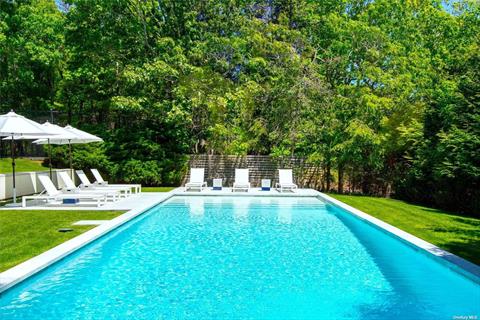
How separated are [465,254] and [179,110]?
46.4 ft

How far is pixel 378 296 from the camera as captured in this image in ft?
18.8

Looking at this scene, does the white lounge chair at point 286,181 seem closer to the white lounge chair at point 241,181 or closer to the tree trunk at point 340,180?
the white lounge chair at point 241,181

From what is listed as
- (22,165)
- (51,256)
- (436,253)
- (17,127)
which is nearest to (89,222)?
(51,256)

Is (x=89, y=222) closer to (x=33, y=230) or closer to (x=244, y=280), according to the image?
(x=33, y=230)

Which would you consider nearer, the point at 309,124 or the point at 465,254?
the point at 465,254

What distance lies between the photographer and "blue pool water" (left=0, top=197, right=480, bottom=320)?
516 cm

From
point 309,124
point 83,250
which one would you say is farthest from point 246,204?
point 83,250

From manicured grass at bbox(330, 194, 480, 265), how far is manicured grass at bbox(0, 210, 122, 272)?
736 cm

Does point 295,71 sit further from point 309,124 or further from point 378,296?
point 378,296

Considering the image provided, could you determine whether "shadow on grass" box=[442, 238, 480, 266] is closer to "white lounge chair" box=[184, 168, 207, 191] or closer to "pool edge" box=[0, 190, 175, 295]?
"pool edge" box=[0, 190, 175, 295]

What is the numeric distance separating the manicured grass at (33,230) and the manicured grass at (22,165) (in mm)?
9853

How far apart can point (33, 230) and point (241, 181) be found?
11047 mm

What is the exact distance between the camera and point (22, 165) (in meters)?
21.3

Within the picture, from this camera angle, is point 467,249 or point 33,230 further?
point 33,230
